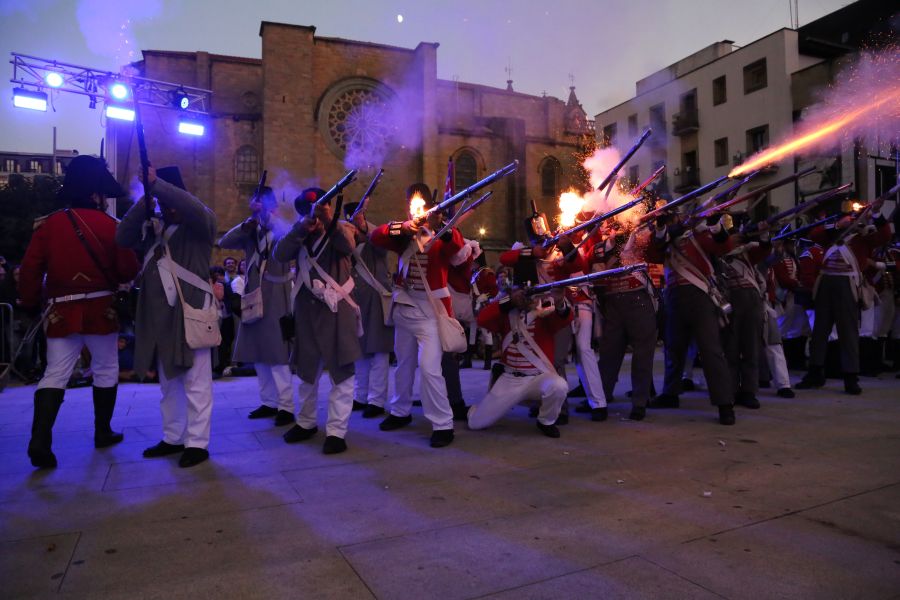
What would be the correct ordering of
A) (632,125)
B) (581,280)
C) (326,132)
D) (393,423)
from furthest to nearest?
(326,132) < (632,125) < (393,423) < (581,280)

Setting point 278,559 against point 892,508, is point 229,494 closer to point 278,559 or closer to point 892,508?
point 278,559

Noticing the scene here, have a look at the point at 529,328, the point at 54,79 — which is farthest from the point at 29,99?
the point at 529,328

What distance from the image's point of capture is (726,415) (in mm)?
5480

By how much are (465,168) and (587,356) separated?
29.8m

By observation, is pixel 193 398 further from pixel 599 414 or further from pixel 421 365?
pixel 599 414

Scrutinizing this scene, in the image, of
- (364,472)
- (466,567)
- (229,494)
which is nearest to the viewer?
(466,567)

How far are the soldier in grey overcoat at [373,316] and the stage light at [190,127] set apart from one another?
14.0m

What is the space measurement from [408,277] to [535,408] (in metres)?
2.10

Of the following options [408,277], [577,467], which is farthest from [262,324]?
[577,467]

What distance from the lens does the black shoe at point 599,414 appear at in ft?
19.0

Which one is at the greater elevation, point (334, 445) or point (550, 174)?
point (550, 174)

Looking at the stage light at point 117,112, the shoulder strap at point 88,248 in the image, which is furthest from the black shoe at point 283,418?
the stage light at point 117,112

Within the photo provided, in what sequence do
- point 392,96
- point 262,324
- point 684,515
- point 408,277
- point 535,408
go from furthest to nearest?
point 392,96 → point 535,408 → point 262,324 → point 408,277 → point 684,515

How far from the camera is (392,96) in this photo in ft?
107
